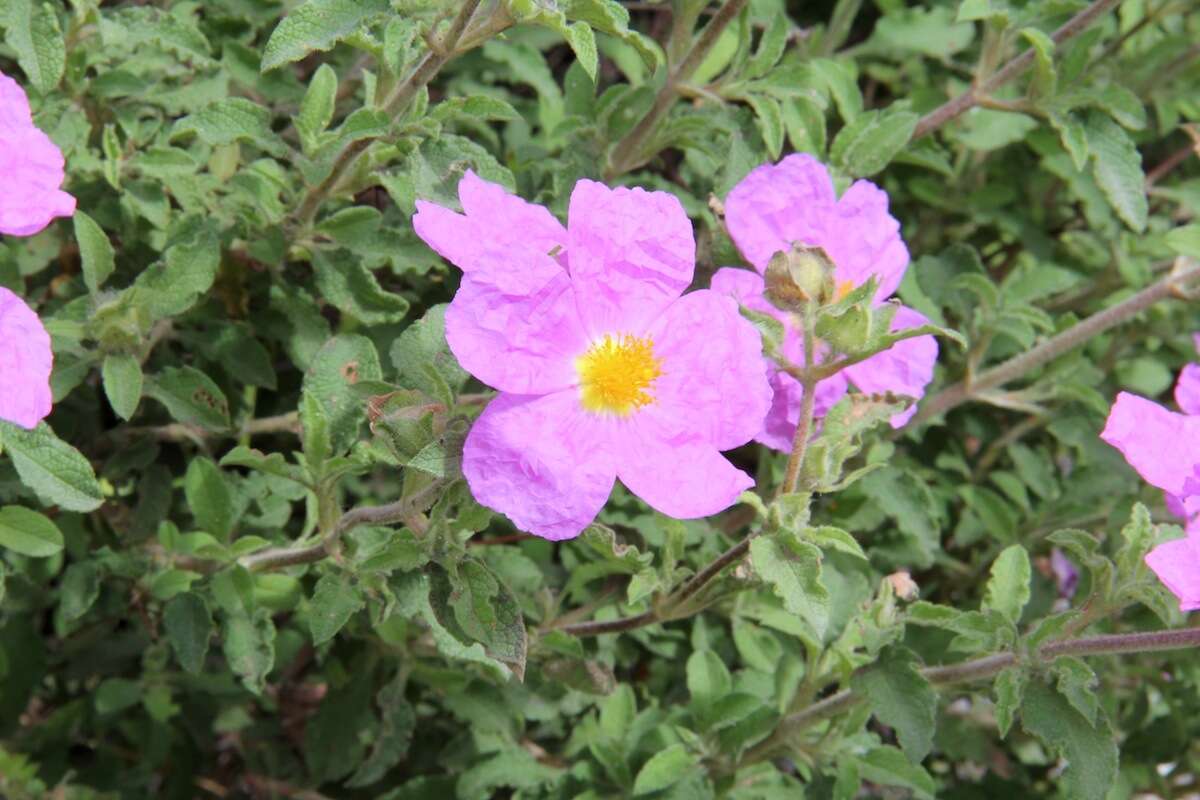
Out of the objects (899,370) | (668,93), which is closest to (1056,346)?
(899,370)

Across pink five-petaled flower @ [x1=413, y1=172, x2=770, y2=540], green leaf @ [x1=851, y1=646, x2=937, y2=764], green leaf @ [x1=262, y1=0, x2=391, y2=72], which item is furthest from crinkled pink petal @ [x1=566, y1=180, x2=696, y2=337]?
green leaf @ [x1=851, y1=646, x2=937, y2=764]

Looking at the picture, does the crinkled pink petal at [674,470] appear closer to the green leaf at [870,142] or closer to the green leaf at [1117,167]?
the green leaf at [870,142]

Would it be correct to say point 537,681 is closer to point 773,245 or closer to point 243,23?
point 773,245

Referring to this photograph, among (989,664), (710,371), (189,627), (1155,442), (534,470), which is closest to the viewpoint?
(534,470)

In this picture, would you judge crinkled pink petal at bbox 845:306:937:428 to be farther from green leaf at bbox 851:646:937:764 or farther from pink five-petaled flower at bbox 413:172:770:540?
pink five-petaled flower at bbox 413:172:770:540

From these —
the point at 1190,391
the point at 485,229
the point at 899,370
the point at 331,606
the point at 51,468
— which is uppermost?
the point at 485,229

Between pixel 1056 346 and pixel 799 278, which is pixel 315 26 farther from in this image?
pixel 1056 346
